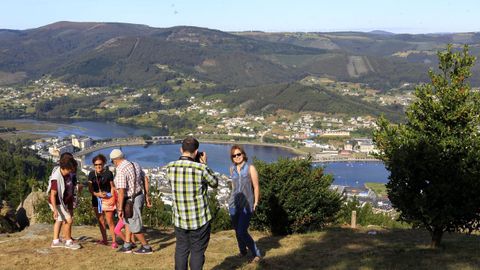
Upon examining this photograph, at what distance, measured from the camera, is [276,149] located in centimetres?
9044

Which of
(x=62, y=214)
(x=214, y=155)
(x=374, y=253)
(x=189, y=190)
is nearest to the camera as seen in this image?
(x=189, y=190)

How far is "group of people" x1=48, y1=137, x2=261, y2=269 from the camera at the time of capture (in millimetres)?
4906

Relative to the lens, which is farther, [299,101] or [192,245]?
[299,101]

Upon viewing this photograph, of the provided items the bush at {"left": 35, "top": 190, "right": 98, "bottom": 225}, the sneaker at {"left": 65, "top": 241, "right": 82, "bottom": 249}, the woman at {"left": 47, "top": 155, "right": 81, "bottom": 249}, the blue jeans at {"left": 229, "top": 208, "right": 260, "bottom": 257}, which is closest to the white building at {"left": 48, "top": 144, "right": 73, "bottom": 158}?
the bush at {"left": 35, "top": 190, "right": 98, "bottom": 225}

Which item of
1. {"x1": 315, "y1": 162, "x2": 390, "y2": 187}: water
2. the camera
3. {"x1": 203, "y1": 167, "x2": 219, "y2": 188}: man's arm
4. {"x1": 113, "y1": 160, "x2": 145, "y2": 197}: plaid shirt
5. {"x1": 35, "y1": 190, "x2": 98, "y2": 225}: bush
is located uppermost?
the camera

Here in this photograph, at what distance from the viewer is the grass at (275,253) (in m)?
6.47

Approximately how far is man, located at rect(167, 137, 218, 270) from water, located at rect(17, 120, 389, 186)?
184 feet

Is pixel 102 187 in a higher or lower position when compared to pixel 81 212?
higher

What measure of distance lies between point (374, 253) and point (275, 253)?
152 centimetres

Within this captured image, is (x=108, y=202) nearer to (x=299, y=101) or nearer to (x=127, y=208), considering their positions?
(x=127, y=208)

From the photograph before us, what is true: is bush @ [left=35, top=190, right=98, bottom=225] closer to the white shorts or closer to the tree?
the white shorts

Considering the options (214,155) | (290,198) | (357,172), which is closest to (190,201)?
(290,198)

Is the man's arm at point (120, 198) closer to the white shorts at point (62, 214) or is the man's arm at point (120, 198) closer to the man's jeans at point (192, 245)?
the white shorts at point (62, 214)

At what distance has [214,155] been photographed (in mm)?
80625
